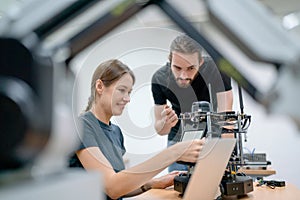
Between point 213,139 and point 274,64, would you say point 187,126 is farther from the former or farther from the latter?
point 274,64

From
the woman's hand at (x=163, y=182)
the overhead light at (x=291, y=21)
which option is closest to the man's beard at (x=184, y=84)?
the woman's hand at (x=163, y=182)

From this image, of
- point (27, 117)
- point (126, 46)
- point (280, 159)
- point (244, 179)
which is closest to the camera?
point (27, 117)

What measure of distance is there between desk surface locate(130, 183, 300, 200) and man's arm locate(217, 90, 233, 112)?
0.36 metres

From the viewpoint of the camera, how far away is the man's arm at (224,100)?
1312mm

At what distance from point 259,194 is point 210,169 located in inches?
13.8

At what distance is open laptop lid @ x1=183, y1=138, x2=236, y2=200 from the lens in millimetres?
1089

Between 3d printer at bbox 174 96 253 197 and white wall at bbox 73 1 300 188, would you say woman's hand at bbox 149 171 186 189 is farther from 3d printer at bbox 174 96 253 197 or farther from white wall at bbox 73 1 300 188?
white wall at bbox 73 1 300 188

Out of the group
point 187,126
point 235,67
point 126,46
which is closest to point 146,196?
point 187,126

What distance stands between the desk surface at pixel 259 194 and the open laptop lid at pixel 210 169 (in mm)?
105

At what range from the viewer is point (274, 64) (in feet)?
0.89

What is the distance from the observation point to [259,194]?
133 centimetres

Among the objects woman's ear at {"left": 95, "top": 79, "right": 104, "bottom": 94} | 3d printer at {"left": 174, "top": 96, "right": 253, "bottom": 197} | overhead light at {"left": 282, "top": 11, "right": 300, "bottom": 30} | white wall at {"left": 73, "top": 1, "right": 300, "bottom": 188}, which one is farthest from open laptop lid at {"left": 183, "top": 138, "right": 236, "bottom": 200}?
overhead light at {"left": 282, "top": 11, "right": 300, "bottom": 30}

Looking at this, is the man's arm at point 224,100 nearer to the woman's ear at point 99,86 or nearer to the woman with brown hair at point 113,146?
the woman with brown hair at point 113,146

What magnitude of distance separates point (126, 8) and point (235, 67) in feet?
0.46
